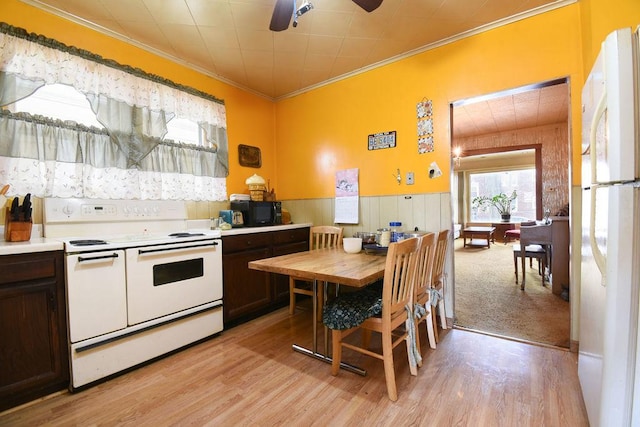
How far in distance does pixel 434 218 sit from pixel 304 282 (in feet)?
5.24

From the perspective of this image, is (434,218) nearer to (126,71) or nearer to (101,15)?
(126,71)

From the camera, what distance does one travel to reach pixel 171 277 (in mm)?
2174

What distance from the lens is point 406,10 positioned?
2213 millimetres

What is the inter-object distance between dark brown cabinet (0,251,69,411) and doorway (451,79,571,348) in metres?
2.98

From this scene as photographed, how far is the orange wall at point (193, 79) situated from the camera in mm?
2033

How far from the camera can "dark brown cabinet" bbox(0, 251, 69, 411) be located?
5.05 feet

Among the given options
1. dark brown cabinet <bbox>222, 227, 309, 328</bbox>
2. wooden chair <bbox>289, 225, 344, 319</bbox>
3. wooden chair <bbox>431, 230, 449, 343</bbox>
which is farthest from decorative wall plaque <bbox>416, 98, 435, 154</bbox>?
dark brown cabinet <bbox>222, 227, 309, 328</bbox>

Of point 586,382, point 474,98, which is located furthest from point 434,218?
point 586,382

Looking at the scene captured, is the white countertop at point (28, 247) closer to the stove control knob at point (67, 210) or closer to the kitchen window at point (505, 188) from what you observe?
the stove control knob at point (67, 210)

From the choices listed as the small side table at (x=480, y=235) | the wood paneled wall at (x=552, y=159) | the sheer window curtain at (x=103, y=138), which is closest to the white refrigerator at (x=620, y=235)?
the sheer window curtain at (x=103, y=138)

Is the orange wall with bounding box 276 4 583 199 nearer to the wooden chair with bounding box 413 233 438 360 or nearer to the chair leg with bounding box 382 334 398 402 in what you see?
the wooden chair with bounding box 413 233 438 360

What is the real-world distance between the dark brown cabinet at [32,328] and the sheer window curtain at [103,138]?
70 centimetres

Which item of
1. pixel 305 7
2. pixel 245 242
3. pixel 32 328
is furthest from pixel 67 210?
pixel 305 7

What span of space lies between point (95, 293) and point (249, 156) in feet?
7.23
